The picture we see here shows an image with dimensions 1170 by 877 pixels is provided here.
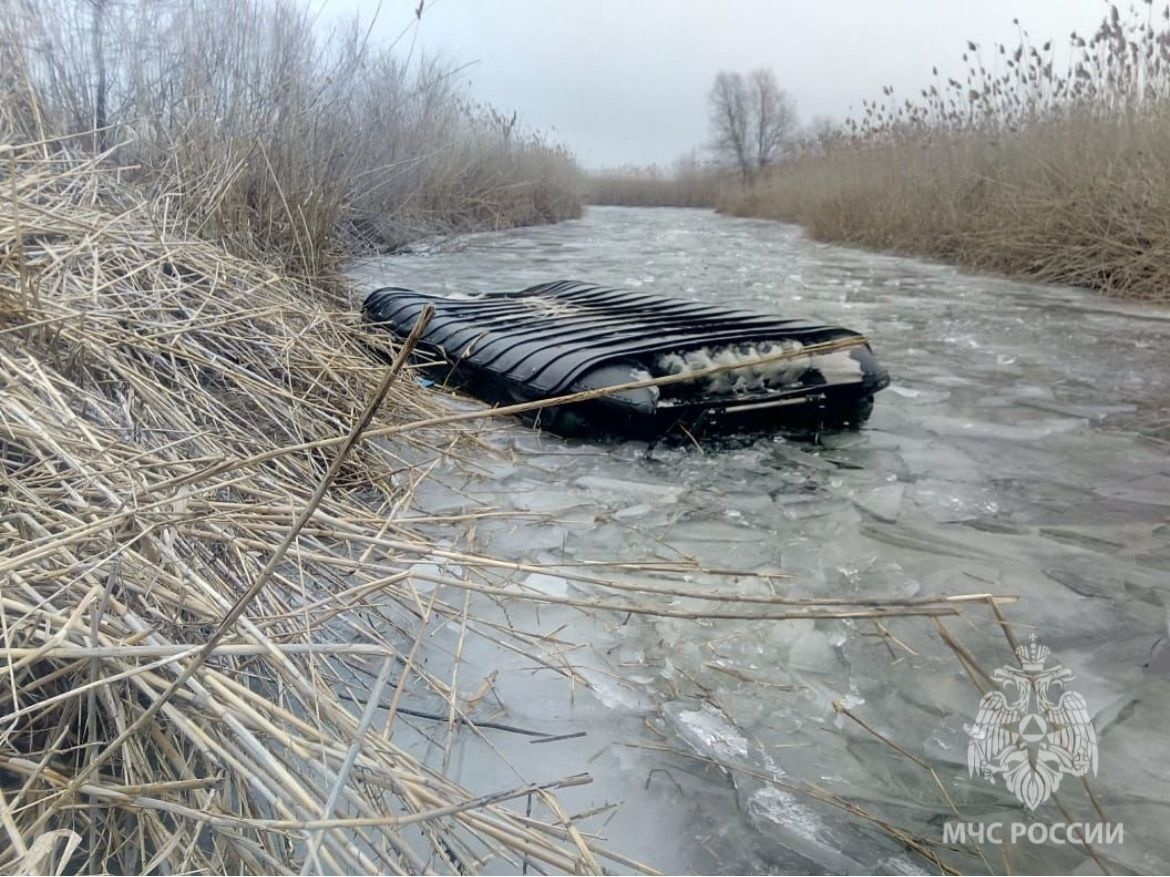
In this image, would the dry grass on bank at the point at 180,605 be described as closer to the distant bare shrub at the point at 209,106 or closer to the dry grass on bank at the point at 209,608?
the dry grass on bank at the point at 209,608

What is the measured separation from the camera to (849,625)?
1.50 meters

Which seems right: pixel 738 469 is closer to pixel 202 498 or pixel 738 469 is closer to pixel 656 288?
pixel 202 498

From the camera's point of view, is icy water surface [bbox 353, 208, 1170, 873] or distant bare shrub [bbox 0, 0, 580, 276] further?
distant bare shrub [bbox 0, 0, 580, 276]

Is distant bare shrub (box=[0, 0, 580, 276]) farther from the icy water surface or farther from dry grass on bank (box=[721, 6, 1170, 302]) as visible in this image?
dry grass on bank (box=[721, 6, 1170, 302])

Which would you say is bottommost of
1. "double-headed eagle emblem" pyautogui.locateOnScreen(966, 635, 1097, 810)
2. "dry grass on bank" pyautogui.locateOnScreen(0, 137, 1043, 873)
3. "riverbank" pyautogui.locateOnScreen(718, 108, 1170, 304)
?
"double-headed eagle emblem" pyautogui.locateOnScreen(966, 635, 1097, 810)

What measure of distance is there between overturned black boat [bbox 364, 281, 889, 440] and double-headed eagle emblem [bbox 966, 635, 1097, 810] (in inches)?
45.2

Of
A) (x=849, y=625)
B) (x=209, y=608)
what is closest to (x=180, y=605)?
(x=209, y=608)

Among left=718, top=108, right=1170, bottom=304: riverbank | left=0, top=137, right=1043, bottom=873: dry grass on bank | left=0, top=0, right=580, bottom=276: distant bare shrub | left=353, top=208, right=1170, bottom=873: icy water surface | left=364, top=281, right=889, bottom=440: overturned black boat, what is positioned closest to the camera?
left=0, top=137, right=1043, bottom=873: dry grass on bank

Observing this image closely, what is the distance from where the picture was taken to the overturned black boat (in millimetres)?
2451

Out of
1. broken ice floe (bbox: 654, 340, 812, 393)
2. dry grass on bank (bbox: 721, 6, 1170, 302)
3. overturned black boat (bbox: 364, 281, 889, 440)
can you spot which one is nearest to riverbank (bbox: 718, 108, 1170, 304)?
dry grass on bank (bbox: 721, 6, 1170, 302)

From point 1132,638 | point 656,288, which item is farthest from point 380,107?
point 1132,638

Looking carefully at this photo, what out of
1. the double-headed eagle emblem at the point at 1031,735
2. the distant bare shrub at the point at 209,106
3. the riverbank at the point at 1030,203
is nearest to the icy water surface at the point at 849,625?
the double-headed eagle emblem at the point at 1031,735

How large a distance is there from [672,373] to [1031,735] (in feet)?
4.97

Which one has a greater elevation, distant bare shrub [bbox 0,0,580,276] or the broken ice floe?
distant bare shrub [bbox 0,0,580,276]
